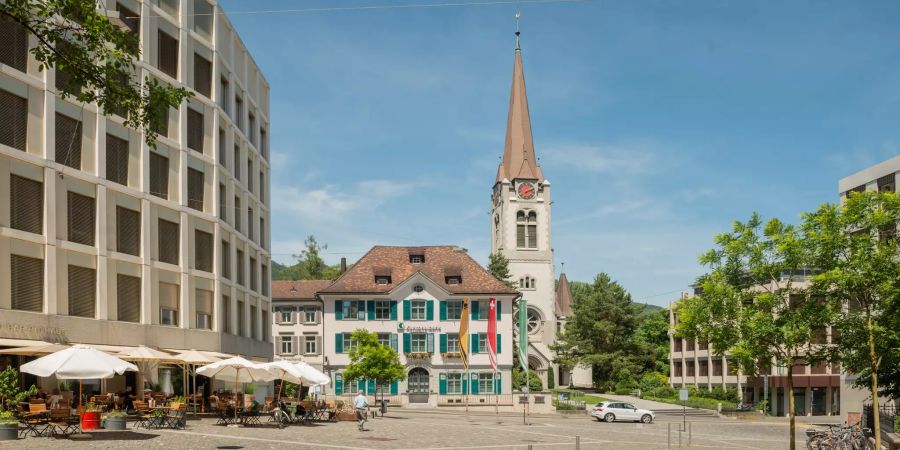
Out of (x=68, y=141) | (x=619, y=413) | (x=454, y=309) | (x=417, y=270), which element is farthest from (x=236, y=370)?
(x=417, y=270)

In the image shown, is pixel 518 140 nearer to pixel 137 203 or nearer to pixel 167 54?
pixel 167 54

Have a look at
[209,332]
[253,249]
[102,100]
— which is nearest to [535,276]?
[253,249]

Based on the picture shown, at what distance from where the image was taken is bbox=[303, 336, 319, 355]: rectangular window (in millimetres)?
78619

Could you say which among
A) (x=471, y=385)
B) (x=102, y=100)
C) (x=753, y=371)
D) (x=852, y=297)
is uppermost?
(x=102, y=100)

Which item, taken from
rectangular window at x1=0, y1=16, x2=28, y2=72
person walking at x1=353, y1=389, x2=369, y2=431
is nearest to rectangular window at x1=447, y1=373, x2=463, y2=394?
person walking at x1=353, y1=389, x2=369, y2=431

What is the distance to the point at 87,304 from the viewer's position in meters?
34.2

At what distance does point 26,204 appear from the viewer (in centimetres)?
3155

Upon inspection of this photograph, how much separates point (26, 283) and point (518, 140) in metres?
79.1

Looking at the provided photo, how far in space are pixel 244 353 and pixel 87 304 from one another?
14.7m

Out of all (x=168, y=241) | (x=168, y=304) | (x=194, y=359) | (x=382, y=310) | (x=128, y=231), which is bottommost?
(x=194, y=359)

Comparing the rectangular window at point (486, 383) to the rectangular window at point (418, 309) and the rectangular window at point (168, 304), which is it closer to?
the rectangular window at point (418, 309)

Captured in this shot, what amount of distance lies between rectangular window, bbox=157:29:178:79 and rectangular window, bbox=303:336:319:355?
1648 inches

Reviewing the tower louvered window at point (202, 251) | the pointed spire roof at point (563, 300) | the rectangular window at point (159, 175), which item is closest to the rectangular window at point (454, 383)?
the tower louvered window at point (202, 251)

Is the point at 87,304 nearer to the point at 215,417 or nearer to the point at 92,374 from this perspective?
the point at 215,417
